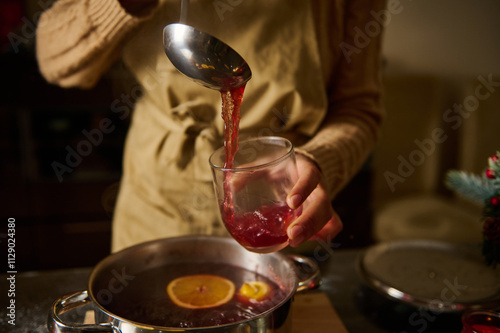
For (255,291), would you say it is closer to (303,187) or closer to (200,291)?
(200,291)

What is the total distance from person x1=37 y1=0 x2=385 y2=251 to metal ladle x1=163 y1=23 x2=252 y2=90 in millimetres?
165

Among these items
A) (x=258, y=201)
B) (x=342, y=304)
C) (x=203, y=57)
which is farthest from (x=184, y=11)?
(x=342, y=304)

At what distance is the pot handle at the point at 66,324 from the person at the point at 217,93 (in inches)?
14.6

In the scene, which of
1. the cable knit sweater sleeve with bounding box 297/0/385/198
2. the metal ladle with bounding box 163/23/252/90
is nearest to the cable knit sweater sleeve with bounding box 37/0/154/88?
the metal ladle with bounding box 163/23/252/90

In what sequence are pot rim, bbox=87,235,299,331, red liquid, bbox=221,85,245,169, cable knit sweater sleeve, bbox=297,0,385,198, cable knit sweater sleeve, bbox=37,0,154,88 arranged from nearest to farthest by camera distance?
pot rim, bbox=87,235,299,331
red liquid, bbox=221,85,245,169
cable knit sweater sleeve, bbox=37,0,154,88
cable knit sweater sleeve, bbox=297,0,385,198

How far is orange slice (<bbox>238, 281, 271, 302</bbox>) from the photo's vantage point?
2.27ft

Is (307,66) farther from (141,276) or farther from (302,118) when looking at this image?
(141,276)

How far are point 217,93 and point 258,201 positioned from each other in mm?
353

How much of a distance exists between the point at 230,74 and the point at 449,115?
220 centimetres

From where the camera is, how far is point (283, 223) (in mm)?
636

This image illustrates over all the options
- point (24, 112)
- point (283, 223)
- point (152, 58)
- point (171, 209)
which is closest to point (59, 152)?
point (24, 112)

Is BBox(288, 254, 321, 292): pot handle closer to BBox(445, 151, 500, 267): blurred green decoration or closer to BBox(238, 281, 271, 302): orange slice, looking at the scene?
BBox(238, 281, 271, 302): orange slice

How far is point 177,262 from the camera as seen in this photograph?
2.58 ft

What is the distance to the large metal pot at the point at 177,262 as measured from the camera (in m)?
0.53
